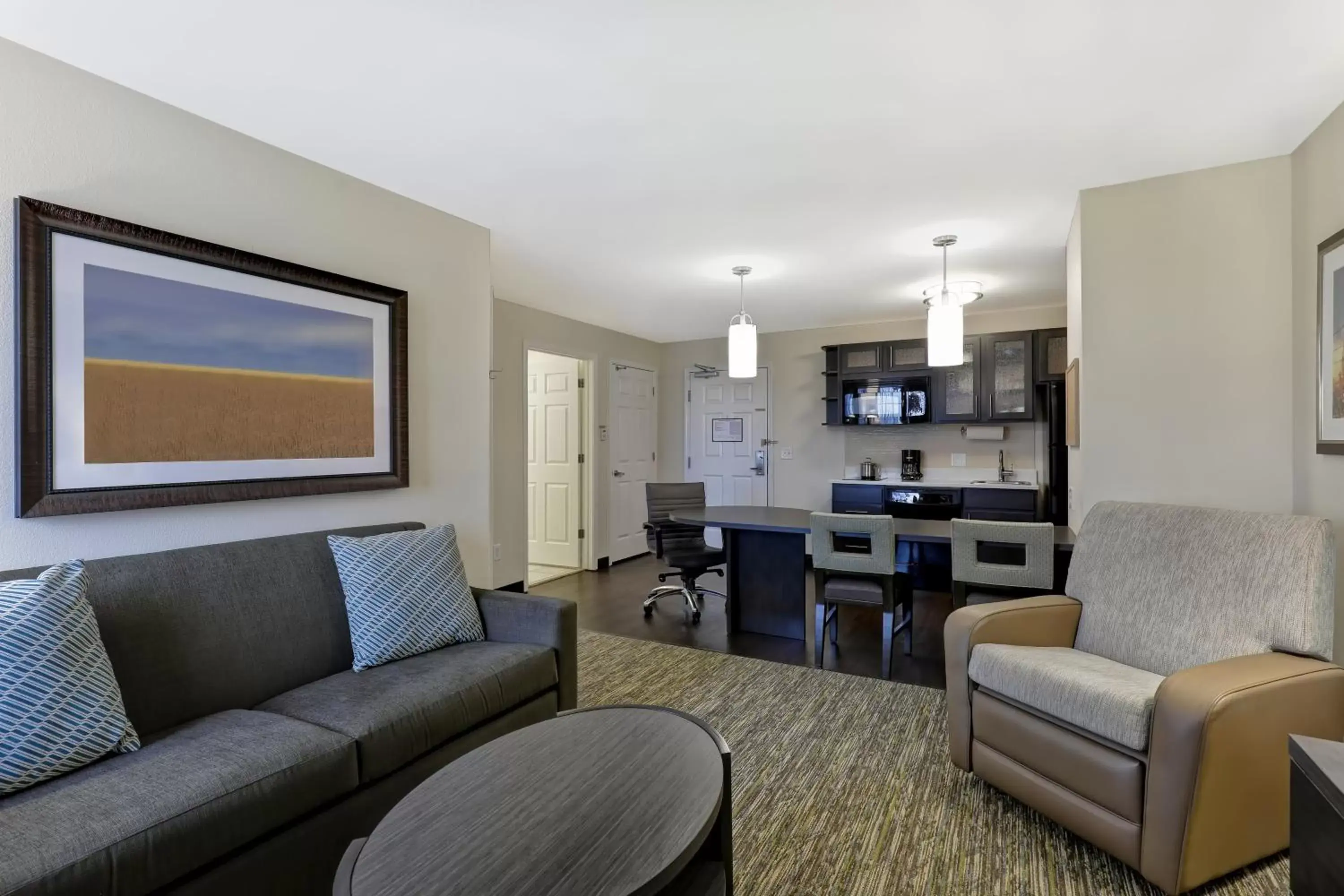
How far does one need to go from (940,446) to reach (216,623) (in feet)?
17.8

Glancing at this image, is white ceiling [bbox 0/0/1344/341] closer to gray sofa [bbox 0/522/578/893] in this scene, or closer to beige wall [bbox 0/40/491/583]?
beige wall [bbox 0/40/491/583]

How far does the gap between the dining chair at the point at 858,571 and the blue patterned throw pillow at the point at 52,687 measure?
272 centimetres

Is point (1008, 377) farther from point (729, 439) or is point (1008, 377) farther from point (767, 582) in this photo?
point (767, 582)

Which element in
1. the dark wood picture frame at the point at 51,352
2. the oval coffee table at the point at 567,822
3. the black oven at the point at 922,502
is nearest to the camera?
the oval coffee table at the point at 567,822

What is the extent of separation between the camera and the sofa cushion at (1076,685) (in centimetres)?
163

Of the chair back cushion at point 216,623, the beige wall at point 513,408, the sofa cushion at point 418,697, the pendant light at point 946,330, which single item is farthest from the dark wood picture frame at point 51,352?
the pendant light at point 946,330

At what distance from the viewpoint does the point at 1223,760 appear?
59.7 inches

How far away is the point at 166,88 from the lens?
2.00m

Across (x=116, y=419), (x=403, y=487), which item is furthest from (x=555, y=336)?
(x=116, y=419)

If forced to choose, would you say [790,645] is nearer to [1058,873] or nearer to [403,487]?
[1058,873]

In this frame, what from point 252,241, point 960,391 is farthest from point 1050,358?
point 252,241

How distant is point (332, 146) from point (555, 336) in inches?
119

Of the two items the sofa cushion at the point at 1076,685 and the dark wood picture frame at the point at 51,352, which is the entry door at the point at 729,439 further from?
the dark wood picture frame at the point at 51,352

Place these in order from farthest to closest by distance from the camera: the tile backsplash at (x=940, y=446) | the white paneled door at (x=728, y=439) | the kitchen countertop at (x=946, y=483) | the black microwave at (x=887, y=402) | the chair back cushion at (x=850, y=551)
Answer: the white paneled door at (x=728, y=439)
the black microwave at (x=887, y=402)
the tile backsplash at (x=940, y=446)
the kitchen countertop at (x=946, y=483)
the chair back cushion at (x=850, y=551)
